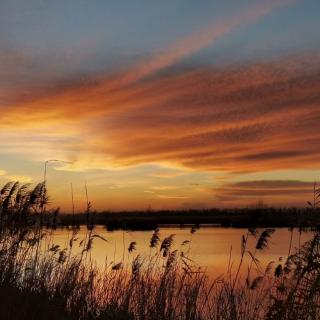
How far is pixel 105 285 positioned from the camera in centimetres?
1226

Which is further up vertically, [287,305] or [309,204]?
[309,204]

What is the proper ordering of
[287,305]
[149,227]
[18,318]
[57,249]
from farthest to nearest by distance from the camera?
[149,227]
[57,249]
[287,305]
[18,318]

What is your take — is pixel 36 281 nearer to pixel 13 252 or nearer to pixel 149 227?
pixel 13 252

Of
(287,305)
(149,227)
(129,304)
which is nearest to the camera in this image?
(287,305)

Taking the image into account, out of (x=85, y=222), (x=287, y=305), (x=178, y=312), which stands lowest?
(x=178, y=312)

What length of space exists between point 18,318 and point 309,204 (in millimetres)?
4198

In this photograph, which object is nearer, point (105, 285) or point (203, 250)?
point (105, 285)

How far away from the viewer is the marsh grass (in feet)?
29.4

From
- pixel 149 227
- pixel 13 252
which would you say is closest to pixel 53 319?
pixel 13 252

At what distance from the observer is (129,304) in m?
11.2

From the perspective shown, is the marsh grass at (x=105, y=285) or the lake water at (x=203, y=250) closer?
the marsh grass at (x=105, y=285)

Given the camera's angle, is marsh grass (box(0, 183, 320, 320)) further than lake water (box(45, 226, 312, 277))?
No

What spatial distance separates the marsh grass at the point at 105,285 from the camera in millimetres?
8953

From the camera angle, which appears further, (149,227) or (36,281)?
(149,227)
